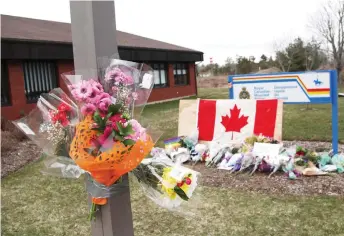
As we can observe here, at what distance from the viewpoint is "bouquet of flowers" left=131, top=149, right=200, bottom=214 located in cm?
202

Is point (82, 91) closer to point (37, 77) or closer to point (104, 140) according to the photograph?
point (104, 140)

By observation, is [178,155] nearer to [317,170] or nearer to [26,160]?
[317,170]

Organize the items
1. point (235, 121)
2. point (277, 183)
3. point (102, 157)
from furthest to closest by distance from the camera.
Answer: point (235, 121) → point (277, 183) → point (102, 157)

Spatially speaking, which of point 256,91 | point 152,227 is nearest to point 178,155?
point 256,91

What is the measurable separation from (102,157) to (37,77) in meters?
14.1

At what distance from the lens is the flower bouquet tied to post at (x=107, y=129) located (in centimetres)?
171

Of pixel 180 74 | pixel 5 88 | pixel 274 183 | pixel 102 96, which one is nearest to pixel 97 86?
pixel 102 96

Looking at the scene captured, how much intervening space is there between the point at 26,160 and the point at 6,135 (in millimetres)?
1906

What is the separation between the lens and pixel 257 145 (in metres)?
5.77

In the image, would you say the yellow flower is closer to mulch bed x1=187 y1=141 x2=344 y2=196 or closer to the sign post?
mulch bed x1=187 y1=141 x2=344 y2=196

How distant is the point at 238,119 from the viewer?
672cm

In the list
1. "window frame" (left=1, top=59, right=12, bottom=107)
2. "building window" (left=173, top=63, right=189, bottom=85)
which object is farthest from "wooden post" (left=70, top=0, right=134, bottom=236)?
"building window" (left=173, top=63, right=189, bottom=85)

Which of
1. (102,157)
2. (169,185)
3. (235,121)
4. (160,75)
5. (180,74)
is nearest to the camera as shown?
(102,157)

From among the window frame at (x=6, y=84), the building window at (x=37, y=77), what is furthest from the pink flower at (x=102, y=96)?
the building window at (x=37, y=77)
